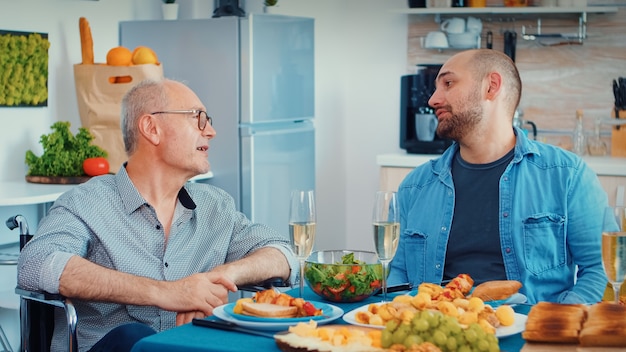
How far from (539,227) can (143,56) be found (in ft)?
7.55

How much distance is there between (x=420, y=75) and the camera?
5.06 metres

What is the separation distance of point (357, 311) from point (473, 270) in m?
0.84

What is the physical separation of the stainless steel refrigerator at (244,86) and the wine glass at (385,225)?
2.62m

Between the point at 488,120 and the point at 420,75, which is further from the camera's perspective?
the point at 420,75

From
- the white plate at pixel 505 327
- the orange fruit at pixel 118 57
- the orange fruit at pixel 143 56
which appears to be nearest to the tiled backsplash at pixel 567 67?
the orange fruit at pixel 143 56

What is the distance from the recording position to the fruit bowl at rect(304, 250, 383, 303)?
1.99 metres

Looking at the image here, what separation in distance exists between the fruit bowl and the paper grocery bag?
93.9 inches

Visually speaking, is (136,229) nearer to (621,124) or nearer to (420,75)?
(420,75)

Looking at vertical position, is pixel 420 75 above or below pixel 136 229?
above

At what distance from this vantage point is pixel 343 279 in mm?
1994

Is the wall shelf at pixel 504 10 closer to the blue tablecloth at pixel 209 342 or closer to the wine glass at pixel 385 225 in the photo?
the wine glass at pixel 385 225

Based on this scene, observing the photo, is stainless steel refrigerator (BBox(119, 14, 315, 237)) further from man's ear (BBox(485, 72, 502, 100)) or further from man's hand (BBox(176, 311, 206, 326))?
man's hand (BBox(176, 311, 206, 326))

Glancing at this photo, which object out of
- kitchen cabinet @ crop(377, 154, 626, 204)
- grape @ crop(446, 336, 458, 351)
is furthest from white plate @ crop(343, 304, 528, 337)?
kitchen cabinet @ crop(377, 154, 626, 204)

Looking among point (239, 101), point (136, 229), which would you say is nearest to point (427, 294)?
point (136, 229)
